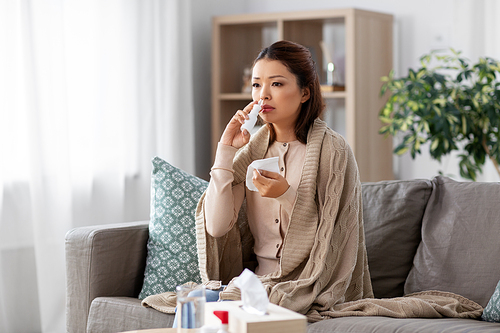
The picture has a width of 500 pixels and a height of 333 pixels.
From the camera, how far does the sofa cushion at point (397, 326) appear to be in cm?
159

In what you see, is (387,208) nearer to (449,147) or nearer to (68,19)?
(449,147)

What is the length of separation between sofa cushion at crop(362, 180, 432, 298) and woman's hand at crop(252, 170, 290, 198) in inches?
21.4

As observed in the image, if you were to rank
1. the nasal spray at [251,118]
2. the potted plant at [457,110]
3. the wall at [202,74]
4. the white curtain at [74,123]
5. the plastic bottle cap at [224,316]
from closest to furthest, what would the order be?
the plastic bottle cap at [224,316] → the nasal spray at [251,118] → the white curtain at [74,123] → the potted plant at [457,110] → the wall at [202,74]

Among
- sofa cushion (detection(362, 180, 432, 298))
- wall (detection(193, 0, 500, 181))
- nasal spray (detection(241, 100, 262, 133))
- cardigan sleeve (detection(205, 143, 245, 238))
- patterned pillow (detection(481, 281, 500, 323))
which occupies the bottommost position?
patterned pillow (detection(481, 281, 500, 323))

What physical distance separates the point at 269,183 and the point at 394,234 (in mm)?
630

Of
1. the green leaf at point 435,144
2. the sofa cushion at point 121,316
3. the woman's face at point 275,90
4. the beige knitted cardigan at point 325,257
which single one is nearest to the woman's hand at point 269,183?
the beige knitted cardigan at point 325,257

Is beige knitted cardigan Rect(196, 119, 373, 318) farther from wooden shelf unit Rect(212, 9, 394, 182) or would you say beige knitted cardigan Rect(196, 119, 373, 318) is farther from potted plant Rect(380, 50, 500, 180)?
wooden shelf unit Rect(212, 9, 394, 182)

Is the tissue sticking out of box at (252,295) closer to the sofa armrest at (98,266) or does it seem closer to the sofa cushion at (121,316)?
the sofa cushion at (121,316)

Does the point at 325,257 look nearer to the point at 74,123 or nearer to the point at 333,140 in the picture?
the point at 333,140

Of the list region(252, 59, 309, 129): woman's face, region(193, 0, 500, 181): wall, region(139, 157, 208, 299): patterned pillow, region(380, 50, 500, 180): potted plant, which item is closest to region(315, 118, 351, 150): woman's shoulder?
region(252, 59, 309, 129): woman's face

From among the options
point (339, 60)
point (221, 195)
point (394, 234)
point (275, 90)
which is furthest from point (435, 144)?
point (221, 195)

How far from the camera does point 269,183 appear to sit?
1692 mm

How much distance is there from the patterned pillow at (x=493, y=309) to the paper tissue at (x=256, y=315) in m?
0.82

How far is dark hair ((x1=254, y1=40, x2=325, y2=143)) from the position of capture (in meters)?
1.86
